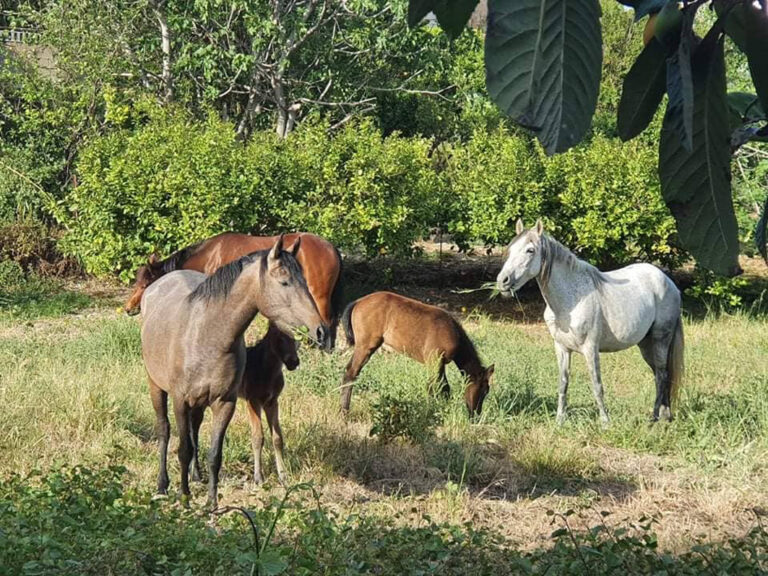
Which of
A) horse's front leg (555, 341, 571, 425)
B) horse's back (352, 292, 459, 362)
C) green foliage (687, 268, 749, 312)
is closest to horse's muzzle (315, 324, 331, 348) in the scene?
horse's front leg (555, 341, 571, 425)

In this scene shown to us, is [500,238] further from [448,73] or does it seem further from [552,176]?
[448,73]

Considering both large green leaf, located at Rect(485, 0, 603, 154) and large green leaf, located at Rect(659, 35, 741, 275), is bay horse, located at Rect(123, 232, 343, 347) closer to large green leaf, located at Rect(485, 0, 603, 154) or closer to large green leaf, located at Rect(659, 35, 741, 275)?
large green leaf, located at Rect(659, 35, 741, 275)

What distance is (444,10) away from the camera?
1.12 meters

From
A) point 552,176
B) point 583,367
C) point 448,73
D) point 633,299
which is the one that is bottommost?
point 583,367

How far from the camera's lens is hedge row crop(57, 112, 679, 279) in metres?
13.3

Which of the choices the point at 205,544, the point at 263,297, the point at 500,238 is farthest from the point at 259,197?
the point at 205,544

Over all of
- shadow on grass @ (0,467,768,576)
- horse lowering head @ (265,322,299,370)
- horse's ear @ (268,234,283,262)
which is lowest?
shadow on grass @ (0,467,768,576)

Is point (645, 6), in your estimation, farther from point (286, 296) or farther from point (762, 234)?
point (286, 296)

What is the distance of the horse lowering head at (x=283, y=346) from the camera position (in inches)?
235

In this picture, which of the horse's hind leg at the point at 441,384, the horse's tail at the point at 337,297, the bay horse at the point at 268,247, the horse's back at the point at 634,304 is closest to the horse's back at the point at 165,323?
the horse's hind leg at the point at 441,384

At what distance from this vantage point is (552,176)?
13992 millimetres

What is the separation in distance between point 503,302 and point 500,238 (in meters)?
1.63

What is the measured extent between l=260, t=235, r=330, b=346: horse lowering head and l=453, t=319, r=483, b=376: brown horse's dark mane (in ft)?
10.6

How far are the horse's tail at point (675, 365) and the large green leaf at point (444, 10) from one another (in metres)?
7.29
